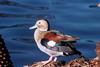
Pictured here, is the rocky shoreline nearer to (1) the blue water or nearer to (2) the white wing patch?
(2) the white wing patch

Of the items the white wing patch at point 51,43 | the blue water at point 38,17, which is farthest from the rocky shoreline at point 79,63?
the blue water at point 38,17

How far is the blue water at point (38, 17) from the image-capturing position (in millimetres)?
12023

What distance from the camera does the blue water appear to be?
12.0 m

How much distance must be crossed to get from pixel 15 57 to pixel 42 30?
4.87m

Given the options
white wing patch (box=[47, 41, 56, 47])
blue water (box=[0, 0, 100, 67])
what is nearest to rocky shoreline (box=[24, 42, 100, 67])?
white wing patch (box=[47, 41, 56, 47])

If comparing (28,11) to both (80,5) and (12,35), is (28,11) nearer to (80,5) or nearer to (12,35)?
(80,5)

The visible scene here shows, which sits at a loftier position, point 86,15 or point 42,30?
point 42,30

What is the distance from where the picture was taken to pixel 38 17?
1495cm

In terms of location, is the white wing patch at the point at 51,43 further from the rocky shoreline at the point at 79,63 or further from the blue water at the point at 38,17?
the blue water at the point at 38,17

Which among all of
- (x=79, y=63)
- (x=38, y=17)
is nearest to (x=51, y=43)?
(x=79, y=63)

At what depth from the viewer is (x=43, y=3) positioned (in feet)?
54.7

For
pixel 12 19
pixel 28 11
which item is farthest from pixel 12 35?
pixel 28 11

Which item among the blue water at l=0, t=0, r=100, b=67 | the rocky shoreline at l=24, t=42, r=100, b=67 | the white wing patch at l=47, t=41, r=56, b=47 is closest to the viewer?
the rocky shoreline at l=24, t=42, r=100, b=67

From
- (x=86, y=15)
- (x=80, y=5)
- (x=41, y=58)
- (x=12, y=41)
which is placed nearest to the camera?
(x=41, y=58)
